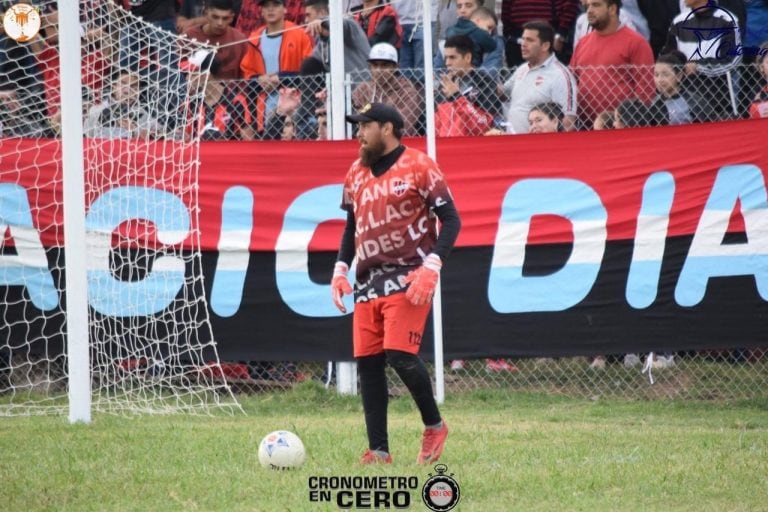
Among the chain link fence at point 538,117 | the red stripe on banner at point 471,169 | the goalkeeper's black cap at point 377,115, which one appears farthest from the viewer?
the chain link fence at point 538,117

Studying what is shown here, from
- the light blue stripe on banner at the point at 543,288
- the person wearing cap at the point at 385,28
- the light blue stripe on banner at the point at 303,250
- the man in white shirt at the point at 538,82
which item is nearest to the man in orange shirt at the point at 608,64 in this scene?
the man in white shirt at the point at 538,82

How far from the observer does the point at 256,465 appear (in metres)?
7.74

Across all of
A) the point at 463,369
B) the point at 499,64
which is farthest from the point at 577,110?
the point at 463,369

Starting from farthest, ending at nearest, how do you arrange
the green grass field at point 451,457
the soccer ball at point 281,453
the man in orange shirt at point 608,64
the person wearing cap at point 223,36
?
the person wearing cap at point 223,36 → the man in orange shirt at point 608,64 → the soccer ball at point 281,453 → the green grass field at point 451,457

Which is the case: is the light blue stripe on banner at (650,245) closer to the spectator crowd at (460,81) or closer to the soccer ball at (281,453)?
the spectator crowd at (460,81)

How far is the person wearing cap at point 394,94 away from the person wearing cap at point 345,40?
0.76m

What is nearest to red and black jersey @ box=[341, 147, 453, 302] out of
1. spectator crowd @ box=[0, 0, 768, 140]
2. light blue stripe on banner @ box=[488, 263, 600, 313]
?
spectator crowd @ box=[0, 0, 768, 140]

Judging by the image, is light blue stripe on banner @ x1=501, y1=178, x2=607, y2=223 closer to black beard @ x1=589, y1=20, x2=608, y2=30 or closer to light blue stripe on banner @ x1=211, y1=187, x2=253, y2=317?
black beard @ x1=589, y1=20, x2=608, y2=30

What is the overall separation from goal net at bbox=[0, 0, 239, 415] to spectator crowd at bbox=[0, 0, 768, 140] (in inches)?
2.5

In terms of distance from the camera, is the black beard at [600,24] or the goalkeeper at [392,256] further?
the black beard at [600,24]

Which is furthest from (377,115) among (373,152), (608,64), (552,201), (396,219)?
(608,64)

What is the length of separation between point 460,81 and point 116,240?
11.6 ft

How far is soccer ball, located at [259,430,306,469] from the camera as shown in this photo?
7.54 m

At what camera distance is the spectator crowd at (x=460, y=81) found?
11703 millimetres
